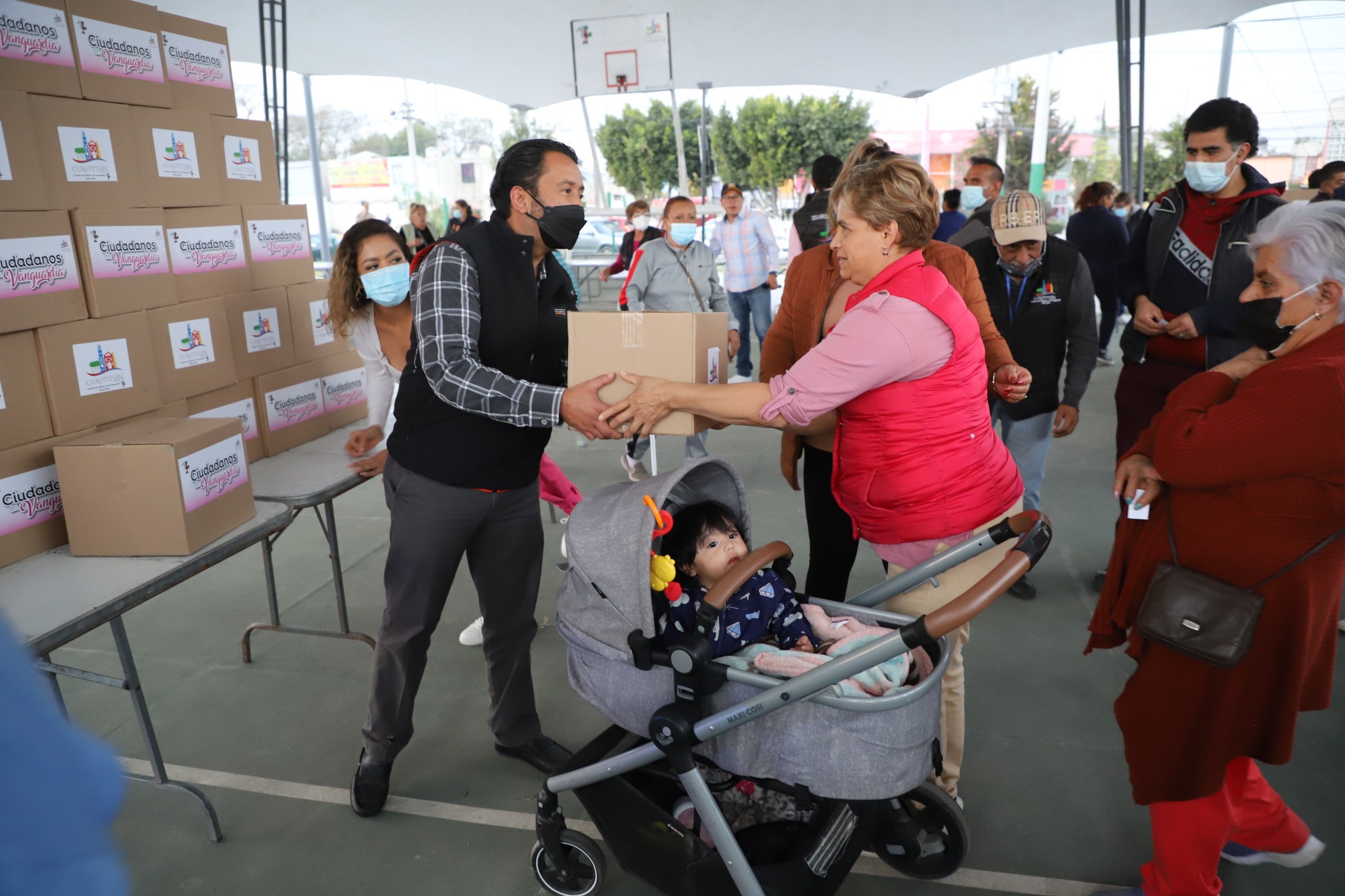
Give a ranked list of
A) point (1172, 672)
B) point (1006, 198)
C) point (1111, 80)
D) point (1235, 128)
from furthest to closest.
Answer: point (1111, 80) < point (1006, 198) < point (1235, 128) < point (1172, 672)

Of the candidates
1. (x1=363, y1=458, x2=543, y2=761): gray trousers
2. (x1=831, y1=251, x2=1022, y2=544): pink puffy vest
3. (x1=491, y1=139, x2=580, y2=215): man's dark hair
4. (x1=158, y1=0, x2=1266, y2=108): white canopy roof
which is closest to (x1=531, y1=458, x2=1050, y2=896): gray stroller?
(x1=831, y1=251, x2=1022, y2=544): pink puffy vest

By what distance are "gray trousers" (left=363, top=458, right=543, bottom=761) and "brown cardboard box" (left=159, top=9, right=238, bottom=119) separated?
150 cm

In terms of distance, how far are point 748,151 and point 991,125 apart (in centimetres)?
727

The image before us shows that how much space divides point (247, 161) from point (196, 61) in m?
0.34

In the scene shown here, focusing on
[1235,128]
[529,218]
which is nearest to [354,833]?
[529,218]

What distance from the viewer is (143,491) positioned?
2.04m

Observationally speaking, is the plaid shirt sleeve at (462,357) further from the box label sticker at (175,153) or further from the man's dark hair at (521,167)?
the box label sticker at (175,153)

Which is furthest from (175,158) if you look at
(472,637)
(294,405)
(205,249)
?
(472,637)

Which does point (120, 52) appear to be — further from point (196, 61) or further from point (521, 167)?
point (521, 167)

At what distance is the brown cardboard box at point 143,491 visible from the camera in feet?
6.61

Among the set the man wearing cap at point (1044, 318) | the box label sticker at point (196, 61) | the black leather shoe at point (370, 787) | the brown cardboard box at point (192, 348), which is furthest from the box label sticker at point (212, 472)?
the man wearing cap at point (1044, 318)

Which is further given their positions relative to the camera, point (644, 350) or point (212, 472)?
point (212, 472)

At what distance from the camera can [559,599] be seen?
6.12 ft

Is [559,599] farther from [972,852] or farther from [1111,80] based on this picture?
[1111,80]
